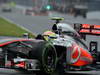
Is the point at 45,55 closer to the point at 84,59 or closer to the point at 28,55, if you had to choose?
the point at 28,55

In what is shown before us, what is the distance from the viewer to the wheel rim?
31.2 feet

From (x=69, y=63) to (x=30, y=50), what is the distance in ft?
3.35

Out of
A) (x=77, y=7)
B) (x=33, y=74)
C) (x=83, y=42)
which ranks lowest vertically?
(x=33, y=74)

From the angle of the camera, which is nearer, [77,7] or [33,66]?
[33,66]

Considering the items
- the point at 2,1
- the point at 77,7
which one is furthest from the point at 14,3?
the point at 77,7

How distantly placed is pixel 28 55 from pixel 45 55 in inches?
16.7

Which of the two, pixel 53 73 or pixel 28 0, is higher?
pixel 28 0

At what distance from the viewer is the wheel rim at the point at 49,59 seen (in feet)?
31.2

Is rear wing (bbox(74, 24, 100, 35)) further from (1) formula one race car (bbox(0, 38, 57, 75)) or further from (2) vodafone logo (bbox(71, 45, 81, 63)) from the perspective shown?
(1) formula one race car (bbox(0, 38, 57, 75))

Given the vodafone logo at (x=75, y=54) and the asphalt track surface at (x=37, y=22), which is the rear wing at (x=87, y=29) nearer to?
the vodafone logo at (x=75, y=54)

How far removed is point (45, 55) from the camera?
9484 millimetres

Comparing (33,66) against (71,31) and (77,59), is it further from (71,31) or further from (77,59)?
(71,31)

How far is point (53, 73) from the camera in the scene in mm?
9797

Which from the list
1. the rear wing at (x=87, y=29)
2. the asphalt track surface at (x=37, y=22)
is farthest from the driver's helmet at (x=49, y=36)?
the asphalt track surface at (x=37, y=22)
